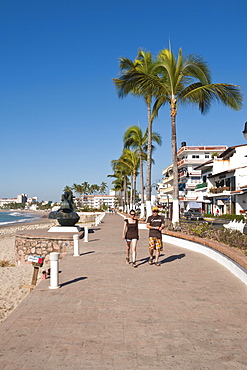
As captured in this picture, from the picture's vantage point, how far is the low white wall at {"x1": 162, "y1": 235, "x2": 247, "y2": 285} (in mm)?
7925

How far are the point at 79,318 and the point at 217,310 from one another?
7.20 feet

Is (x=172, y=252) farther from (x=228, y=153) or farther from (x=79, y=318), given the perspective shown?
(x=228, y=153)

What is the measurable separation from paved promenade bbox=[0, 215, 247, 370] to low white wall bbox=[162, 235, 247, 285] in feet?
0.73

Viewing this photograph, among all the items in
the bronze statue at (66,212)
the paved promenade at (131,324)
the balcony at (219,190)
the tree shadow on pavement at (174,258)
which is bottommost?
the paved promenade at (131,324)

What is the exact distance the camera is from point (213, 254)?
1091cm

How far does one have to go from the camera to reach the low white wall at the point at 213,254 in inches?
312

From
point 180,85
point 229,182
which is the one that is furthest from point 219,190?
point 180,85

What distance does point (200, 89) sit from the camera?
1844 cm

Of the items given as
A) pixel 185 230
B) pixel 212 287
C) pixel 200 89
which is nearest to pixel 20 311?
pixel 212 287

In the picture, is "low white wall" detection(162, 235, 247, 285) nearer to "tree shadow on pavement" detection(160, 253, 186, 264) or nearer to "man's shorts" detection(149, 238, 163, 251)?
"tree shadow on pavement" detection(160, 253, 186, 264)

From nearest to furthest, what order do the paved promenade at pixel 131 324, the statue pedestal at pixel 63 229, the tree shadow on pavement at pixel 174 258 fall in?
the paved promenade at pixel 131 324, the tree shadow on pavement at pixel 174 258, the statue pedestal at pixel 63 229

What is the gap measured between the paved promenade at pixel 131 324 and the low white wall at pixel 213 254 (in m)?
0.22

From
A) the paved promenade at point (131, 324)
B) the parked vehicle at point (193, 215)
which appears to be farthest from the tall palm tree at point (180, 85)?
the parked vehicle at point (193, 215)

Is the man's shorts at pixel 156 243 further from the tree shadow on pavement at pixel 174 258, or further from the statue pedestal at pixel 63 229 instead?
the statue pedestal at pixel 63 229
